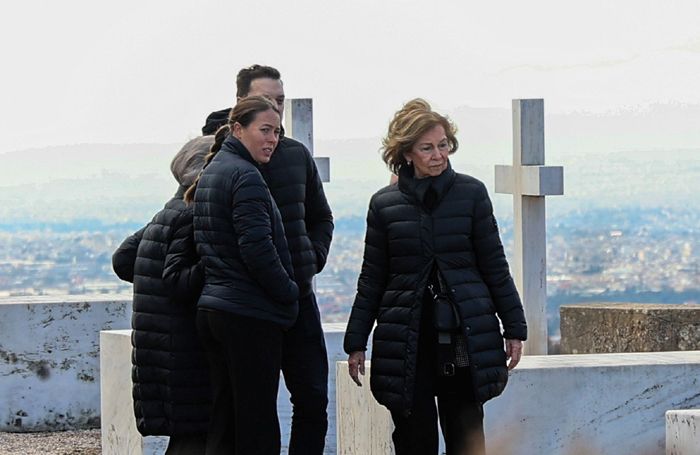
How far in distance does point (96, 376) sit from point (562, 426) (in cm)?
375

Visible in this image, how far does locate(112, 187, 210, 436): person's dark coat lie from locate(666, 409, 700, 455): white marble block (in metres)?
1.70

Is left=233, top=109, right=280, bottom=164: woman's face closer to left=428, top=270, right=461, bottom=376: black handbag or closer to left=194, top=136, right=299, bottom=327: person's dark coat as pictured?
left=194, top=136, right=299, bottom=327: person's dark coat

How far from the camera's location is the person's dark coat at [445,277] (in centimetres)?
584

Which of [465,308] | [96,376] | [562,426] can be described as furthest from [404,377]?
[96,376]

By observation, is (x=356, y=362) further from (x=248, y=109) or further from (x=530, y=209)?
(x=530, y=209)

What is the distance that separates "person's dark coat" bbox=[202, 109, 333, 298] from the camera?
20.2ft

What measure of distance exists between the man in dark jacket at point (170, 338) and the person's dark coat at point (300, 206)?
33 cm

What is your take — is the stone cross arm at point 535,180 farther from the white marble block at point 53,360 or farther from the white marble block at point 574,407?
the white marble block at point 53,360

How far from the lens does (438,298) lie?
5.86 m

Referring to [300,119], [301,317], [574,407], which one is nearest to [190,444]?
[301,317]

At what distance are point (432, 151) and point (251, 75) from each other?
832 millimetres

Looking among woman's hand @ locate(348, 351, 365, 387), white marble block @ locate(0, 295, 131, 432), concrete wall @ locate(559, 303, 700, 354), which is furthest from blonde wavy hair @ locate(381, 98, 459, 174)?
white marble block @ locate(0, 295, 131, 432)

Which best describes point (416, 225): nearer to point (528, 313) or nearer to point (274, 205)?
point (274, 205)

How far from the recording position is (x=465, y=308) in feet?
19.1
